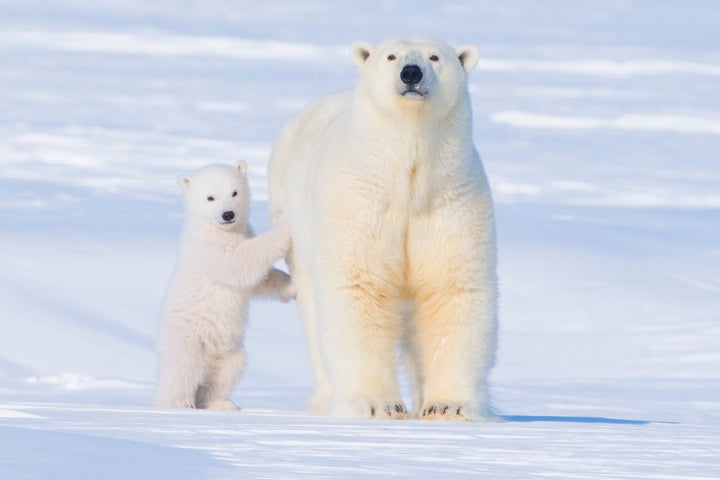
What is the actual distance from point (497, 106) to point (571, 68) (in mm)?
3695

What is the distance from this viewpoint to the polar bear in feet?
20.9

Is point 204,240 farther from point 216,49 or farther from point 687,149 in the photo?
point 216,49

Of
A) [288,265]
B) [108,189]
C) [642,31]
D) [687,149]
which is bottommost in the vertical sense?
[288,265]

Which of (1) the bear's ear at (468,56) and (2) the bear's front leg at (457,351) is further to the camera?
(1) the bear's ear at (468,56)

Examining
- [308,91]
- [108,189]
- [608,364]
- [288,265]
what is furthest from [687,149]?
[288,265]

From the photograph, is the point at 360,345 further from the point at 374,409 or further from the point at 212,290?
the point at 212,290

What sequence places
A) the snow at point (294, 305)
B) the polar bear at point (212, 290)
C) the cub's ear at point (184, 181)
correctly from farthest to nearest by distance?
the cub's ear at point (184, 181)
the polar bear at point (212, 290)
the snow at point (294, 305)

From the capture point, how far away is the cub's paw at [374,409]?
5.29 m

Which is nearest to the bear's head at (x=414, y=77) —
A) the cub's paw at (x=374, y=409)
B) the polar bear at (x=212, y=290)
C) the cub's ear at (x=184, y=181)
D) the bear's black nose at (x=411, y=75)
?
the bear's black nose at (x=411, y=75)

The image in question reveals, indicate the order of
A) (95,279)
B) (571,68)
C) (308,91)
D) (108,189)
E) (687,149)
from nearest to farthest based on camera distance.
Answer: (95,279), (108,189), (687,149), (308,91), (571,68)

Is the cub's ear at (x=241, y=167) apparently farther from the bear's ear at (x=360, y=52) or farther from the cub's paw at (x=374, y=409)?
the cub's paw at (x=374, y=409)

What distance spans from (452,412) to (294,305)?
19.5ft

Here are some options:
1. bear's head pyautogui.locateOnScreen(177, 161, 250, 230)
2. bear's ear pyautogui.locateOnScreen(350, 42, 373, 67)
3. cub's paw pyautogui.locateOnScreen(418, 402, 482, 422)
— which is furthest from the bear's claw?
bear's head pyautogui.locateOnScreen(177, 161, 250, 230)

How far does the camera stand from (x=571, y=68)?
23.5 m
